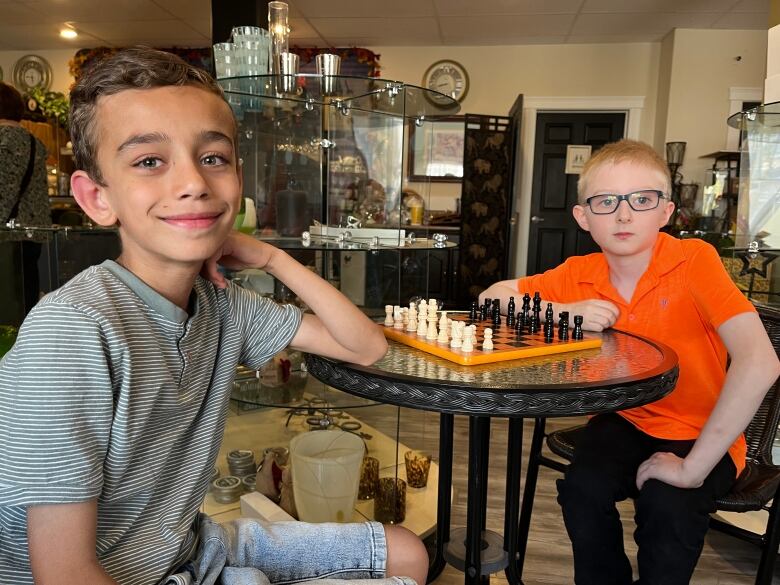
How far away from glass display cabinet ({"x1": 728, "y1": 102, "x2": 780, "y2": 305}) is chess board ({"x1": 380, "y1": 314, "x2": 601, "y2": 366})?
170 centimetres

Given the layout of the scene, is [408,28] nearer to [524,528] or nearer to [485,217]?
[485,217]

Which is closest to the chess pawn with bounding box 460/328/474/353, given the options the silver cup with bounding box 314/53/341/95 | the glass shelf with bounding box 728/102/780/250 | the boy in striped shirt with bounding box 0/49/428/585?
the boy in striped shirt with bounding box 0/49/428/585

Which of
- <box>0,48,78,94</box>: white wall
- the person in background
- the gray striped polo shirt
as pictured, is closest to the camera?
the gray striped polo shirt

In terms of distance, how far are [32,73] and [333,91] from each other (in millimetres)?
7394

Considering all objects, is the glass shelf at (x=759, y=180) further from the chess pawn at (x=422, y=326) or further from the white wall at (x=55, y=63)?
the white wall at (x=55, y=63)

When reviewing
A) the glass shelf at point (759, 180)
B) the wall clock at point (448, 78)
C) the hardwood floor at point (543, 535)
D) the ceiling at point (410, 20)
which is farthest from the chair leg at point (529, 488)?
the wall clock at point (448, 78)

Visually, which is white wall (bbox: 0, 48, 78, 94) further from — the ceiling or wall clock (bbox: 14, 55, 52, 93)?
the ceiling

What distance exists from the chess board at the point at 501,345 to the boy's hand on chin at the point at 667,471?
31cm

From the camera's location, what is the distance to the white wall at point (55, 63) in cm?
770

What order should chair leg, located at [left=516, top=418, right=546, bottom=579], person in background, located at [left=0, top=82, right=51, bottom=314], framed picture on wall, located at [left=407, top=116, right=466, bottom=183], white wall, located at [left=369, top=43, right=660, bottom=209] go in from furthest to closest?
framed picture on wall, located at [left=407, top=116, right=466, bottom=183], white wall, located at [left=369, top=43, right=660, bottom=209], person in background, located at [left=0, top=82, right=51, bottom=314], chair leg, located at [left=516, top=418, right=546, bottom=579]

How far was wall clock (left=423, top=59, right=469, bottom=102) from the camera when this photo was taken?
7.00 m

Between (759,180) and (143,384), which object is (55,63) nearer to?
(759,180)

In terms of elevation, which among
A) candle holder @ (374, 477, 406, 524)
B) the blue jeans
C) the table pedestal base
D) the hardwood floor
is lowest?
the hardwood floor

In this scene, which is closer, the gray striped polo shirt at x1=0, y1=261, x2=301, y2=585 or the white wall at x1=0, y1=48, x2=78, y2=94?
the gray striped polo shirt at x1=0, y1=261, x2=301, y2=585
